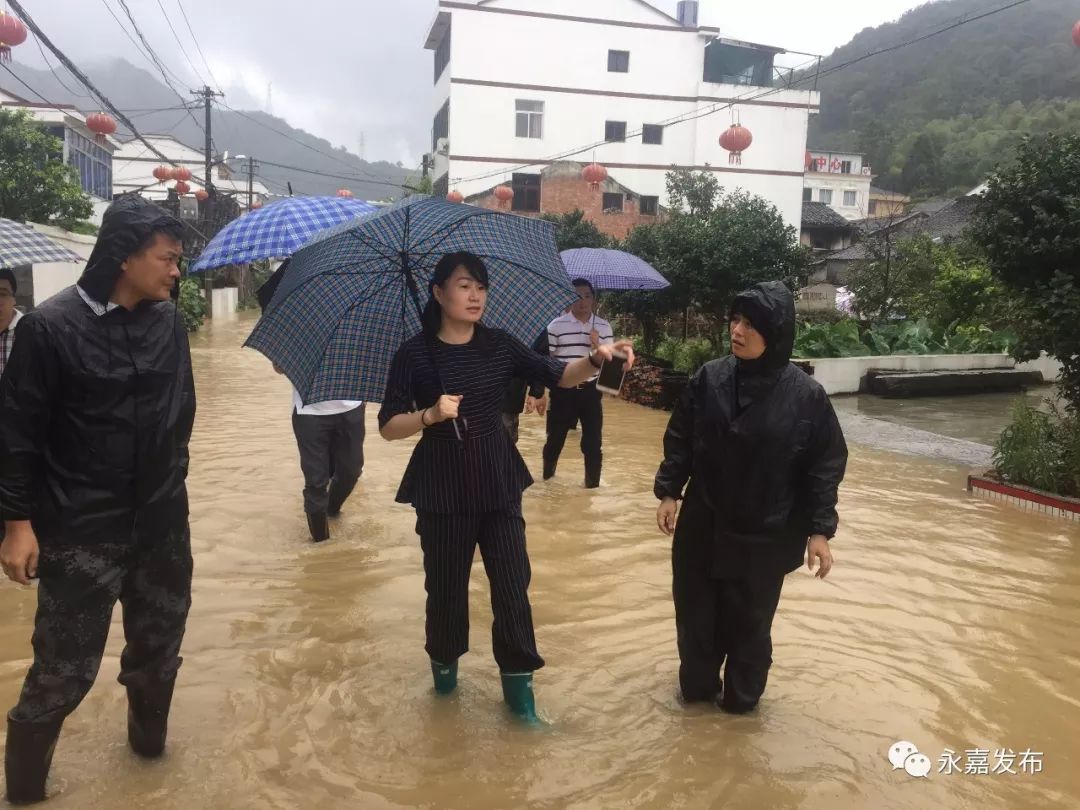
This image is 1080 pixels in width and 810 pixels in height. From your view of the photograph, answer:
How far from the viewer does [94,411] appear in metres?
2.52

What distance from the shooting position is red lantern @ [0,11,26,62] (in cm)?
1048

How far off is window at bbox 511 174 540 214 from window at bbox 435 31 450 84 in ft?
18.3

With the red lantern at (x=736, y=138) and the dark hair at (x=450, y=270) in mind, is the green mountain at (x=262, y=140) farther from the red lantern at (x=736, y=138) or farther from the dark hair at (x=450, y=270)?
the dark hair at (x=450, y=270)

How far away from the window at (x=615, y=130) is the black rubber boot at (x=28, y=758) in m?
36.5

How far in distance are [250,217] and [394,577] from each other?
2.29m

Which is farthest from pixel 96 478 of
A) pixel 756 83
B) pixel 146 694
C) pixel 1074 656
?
pixel 756 83

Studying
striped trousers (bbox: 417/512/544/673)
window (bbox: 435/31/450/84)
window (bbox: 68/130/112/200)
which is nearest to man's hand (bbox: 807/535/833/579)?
striped trousers (bbox: 417/512/544/673)

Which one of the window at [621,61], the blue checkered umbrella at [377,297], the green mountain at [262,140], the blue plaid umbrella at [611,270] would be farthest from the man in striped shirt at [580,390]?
the green mountain at [262,140]

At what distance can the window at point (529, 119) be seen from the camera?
117 feet

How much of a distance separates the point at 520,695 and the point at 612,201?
33.5 metres

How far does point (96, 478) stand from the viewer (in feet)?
8.36

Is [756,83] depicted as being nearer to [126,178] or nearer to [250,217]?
[126,178]

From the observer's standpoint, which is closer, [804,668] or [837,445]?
[837,445]

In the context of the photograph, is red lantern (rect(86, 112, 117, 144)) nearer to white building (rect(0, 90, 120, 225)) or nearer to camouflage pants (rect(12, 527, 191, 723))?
white building (rect(0, 90, 120, 225))
